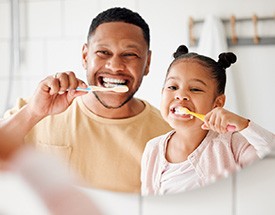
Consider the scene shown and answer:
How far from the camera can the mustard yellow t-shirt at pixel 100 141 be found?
0.59m

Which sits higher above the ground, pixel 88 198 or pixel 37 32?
pixel 37 32

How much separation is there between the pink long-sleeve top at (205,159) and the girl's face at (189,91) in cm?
3

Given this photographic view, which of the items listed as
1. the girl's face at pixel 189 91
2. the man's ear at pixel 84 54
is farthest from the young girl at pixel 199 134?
the man's ear at pixel 84 54

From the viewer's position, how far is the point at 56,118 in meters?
0.62

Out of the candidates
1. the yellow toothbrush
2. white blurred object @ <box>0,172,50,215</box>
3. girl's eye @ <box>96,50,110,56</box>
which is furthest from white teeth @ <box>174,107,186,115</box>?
white blurred object @ <box>0,172,50,215</box>

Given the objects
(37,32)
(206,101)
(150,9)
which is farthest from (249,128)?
(37,32)

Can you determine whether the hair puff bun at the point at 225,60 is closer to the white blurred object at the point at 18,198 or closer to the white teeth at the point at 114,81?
the white teeth at the point at 114,81

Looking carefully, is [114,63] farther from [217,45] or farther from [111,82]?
[217,45]

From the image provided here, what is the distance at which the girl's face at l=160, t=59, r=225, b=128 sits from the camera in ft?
1.80

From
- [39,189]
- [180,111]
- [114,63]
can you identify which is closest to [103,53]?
[114,63]

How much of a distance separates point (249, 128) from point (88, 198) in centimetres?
26

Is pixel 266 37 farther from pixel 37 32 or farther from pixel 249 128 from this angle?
pixel 37 32

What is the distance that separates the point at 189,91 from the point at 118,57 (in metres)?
0.10

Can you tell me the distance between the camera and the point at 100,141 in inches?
23.8
